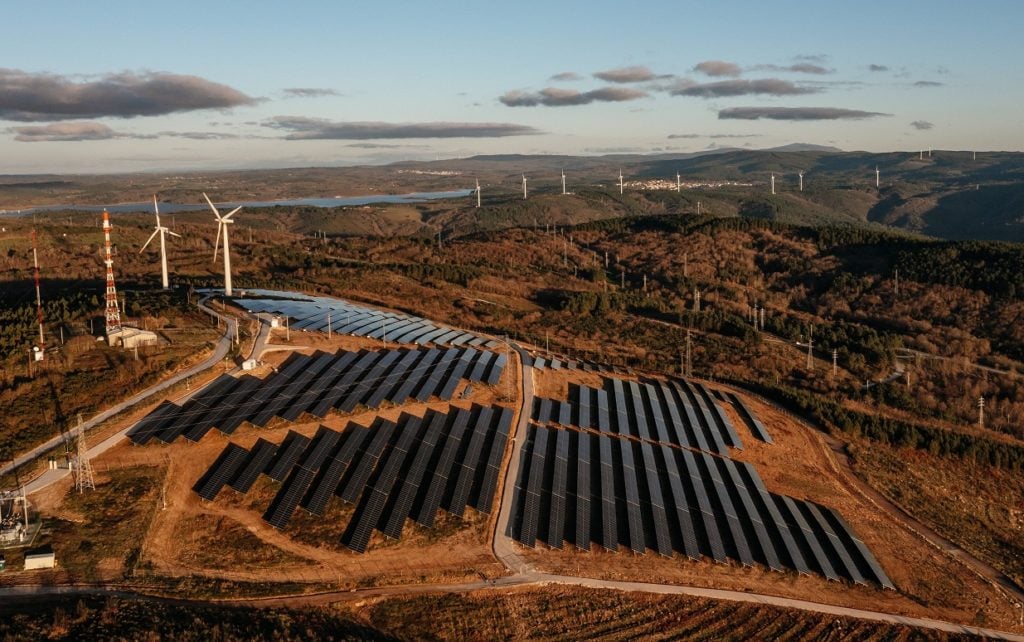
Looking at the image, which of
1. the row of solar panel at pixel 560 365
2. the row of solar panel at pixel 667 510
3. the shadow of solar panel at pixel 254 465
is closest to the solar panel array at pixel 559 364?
the row of solar panel at pixel 560 365

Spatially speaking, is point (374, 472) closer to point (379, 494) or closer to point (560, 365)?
point (379, 494)

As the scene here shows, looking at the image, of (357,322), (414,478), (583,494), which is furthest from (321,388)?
(583,494)

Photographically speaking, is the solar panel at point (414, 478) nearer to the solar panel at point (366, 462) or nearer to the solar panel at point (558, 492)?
the solar panel at point (366, 462)

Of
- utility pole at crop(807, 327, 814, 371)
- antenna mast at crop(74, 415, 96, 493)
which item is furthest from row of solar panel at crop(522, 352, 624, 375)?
antenna mast at crop(74, 415, 96, 493)

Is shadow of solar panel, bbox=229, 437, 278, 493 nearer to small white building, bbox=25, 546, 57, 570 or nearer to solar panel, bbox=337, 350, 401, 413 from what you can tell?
solar panel, bbox=337, 350, 401, 413

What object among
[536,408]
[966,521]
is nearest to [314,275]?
[536,408]

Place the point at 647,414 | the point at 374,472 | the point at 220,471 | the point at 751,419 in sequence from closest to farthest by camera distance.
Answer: the point at 220,471
the point at 374,472
the point at 647,414
the point at 751,419
